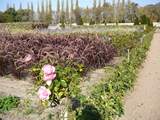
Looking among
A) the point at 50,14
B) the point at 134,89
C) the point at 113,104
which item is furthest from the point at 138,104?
the point at 50,14

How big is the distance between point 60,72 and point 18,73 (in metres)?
4.91

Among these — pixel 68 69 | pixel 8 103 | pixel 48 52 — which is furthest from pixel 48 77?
pixel 48 52

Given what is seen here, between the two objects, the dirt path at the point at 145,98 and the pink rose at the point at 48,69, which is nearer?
the pink rose at the point at 48,69

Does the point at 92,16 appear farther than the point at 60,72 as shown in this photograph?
Yes

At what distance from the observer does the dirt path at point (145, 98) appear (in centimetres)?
813

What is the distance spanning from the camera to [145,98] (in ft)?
31.7

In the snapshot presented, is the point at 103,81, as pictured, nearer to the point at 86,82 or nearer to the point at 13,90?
the point at 86,82

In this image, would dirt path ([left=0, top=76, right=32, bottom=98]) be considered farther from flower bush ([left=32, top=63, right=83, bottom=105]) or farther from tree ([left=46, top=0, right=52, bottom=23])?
tree ([left=46, top=0, right=52, bottom=23])

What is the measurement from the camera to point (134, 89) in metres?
10.8

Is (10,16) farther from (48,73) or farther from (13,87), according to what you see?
(48,73)

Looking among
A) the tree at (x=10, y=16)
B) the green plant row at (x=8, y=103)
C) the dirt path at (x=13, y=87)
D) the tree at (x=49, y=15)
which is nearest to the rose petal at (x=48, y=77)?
the green plant row at (x=8, y=103)

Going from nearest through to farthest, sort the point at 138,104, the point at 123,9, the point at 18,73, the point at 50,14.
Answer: the point at 138,104 → the point at 18,73 → the point at 123,9 → the point at 50,14

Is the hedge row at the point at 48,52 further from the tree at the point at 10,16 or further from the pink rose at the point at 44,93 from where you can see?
the tree at the point at 10,16

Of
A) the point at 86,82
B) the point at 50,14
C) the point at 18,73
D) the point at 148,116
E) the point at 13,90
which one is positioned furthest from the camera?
the point at 50,14
